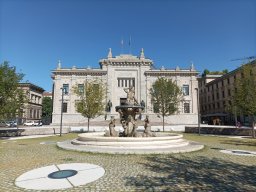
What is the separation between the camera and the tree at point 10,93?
21.2m

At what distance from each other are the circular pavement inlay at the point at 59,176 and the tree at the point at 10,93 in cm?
1538

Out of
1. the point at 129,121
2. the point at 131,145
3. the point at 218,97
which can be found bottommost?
the point at 131,145

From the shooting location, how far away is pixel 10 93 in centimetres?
2180

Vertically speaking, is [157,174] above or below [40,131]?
above

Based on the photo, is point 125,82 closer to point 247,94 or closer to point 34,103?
point 247,94

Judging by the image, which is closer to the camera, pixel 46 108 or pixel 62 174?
pixel 62 174

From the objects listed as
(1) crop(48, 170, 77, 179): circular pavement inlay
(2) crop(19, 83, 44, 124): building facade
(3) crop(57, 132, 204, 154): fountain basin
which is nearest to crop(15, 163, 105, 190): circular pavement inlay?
(1) crop(48, 170, 77, 179): circular pavement inlay

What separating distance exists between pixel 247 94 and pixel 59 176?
895 inches

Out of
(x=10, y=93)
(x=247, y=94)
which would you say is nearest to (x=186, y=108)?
(x=247, y=94)

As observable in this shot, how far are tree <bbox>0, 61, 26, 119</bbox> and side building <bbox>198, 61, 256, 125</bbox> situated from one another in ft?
151

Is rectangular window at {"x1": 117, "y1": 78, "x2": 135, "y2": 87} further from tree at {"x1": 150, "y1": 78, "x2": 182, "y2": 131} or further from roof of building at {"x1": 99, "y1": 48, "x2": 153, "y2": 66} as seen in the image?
tree at {"x1": 150, "y1": 78, "x2": 182, "y2": 131}

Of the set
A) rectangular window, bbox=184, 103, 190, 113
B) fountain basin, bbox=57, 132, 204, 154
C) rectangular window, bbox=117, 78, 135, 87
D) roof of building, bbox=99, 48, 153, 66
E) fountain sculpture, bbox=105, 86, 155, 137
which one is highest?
roof of building, bbox=99, 48, 153, 66

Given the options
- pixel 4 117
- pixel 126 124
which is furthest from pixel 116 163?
pixel 4 117

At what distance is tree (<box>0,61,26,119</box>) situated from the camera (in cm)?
2116
